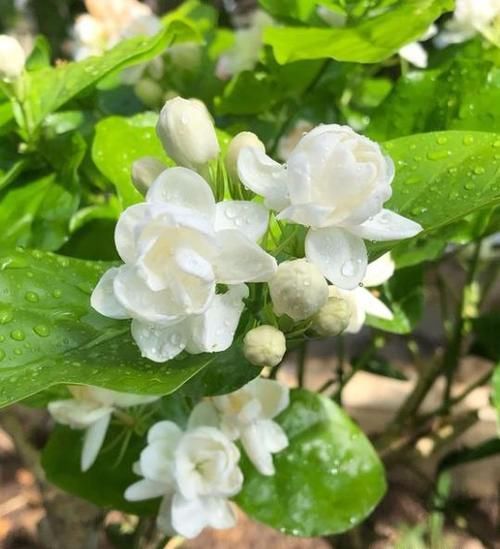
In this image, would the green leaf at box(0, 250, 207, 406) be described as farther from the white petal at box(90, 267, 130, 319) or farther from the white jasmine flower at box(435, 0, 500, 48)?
the white jasmine flower at box(435, 0, 500, 48)

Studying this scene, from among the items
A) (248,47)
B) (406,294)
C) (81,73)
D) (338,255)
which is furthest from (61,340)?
(248,47)

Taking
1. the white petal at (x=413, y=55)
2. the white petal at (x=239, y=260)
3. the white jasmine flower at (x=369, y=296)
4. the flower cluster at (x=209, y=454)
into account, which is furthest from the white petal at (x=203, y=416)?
the white petal at (x=413, y=55)

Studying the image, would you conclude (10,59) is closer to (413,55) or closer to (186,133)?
(186,133)

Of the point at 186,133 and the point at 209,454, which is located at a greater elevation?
the point at 186,133

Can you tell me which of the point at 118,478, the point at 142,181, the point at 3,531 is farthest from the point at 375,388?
the point at 142,181

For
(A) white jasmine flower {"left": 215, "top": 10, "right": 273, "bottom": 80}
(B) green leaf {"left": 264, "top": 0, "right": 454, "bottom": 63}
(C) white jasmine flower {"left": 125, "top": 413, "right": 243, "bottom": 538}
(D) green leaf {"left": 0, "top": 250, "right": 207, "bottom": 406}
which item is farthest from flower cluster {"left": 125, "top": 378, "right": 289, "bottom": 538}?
(A) white jasmine flower {"left": 215, "top": 10, "right": 273, "bottom": 80}

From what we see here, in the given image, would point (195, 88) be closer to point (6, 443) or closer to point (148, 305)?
point (148, 305)
